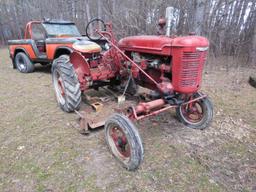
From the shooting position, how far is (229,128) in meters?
3.06

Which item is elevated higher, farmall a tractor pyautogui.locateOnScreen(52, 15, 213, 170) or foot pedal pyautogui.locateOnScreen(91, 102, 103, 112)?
farmall a tractor pyautogui.locateOnScreen(52, 15, 213, 170)

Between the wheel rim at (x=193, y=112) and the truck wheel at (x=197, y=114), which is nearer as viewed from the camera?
the truck wheel at (x=197, y=114)

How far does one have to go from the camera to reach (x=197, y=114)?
3.06 m

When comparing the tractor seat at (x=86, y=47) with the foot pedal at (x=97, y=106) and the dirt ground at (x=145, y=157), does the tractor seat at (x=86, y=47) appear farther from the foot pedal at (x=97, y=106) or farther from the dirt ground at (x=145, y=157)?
the dirt ground at (x=145, y=157)

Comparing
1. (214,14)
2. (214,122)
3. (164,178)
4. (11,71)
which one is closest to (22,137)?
(164,178)

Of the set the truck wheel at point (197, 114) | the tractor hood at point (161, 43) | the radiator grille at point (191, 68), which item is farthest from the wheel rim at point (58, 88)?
the radiator grille at point (191, 68)

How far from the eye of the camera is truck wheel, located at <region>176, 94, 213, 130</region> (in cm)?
285

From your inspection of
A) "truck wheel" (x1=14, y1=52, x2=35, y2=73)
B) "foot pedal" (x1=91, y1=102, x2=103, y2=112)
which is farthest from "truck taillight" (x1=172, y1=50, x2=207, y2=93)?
"truck wheel" (x1=14, y1=52, x2=35, y2=73)

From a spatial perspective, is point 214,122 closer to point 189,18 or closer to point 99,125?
point 99,125

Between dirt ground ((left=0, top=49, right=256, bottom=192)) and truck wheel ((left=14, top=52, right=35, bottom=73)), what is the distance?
290 centimetres

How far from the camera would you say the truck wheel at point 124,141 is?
2.06 meters

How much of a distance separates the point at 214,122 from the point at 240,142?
1.73 feet

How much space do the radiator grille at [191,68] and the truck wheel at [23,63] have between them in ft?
18.3

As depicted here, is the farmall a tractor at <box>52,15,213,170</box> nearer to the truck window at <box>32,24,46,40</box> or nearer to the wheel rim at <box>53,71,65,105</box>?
the wheel rim at <box>53,71,65,105</box>
